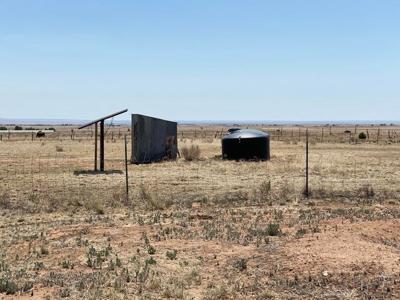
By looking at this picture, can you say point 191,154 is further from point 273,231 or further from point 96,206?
point 273,231

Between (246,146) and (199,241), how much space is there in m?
20.4

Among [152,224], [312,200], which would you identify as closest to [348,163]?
[312,200]

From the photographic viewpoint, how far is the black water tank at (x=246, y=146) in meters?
30.2

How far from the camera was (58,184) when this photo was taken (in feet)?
63.3

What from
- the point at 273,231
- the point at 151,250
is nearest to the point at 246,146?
the point at 273,231

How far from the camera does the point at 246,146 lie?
30234 millimetres

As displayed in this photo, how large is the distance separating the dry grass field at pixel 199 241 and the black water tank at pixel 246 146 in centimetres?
1060

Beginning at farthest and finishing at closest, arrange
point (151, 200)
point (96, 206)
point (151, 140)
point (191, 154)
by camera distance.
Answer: point (191, 154), point (151, 140), point (151, 200), point (96, 206)

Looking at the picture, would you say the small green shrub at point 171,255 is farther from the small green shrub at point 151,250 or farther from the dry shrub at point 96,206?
the dry shrub at point 96,206

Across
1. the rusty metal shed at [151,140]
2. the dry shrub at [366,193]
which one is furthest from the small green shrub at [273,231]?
the rusty metal shed at [151,140]

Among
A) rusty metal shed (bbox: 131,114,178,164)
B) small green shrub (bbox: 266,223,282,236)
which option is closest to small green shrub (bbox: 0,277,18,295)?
small green shrub (bbox: 266,223,282,236)

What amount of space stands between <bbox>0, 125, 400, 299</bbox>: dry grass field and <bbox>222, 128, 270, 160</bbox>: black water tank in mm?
10602

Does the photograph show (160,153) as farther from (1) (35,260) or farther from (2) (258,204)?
(1) (35,260)

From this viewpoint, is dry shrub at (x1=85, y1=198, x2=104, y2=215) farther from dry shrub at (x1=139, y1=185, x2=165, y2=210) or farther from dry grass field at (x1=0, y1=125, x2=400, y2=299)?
dry shrub at (x1=139, y1=185, x2=165, y2=210)
